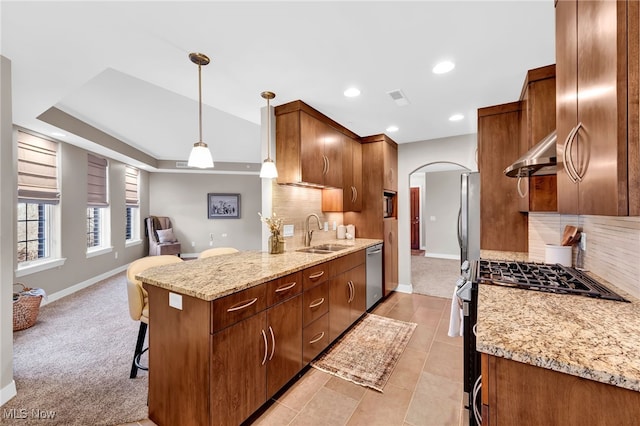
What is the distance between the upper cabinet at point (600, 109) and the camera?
692 mm

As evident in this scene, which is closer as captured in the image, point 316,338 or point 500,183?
point 316,338

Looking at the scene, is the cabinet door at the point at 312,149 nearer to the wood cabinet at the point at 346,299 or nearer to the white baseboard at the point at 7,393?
the wood cabinet at the point at 346,299

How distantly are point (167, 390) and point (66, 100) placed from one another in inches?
155

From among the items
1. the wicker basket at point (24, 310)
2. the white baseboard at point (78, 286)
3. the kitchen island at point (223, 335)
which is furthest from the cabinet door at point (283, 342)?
the white baseboard at point (78, 286)

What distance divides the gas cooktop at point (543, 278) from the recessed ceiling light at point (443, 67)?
156 centimetres

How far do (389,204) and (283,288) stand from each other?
287cm

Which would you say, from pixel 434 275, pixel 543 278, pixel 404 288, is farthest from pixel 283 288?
pixel 434 275

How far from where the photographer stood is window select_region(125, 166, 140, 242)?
6145mm

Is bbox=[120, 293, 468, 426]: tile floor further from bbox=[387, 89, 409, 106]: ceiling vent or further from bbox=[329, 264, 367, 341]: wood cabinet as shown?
bbox=[387, 89, 409, 106]: ceiling vent

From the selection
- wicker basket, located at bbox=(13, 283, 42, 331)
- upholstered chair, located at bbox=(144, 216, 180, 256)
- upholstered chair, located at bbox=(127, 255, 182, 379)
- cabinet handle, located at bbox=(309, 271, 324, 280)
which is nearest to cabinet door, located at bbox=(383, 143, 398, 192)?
cabinet handle, located at bbox=(309, 271, 324, 280)

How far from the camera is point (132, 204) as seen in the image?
247 inches

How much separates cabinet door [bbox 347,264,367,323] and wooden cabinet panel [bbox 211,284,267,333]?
1386mm

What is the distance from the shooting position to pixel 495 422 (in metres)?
0.82
